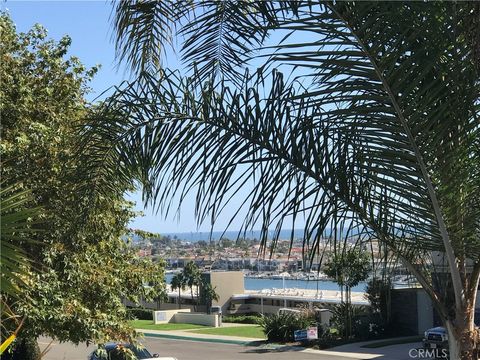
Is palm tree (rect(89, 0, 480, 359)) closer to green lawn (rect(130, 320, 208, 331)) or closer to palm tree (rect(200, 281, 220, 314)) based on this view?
green lawn (rect(130, 320, 208, 331))

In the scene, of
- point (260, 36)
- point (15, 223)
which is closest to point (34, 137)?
point (260, 36)

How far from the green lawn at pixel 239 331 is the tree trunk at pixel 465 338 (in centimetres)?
2295

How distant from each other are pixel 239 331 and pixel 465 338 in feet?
86.1

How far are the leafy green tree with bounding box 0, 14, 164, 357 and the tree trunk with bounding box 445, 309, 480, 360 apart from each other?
492 centimetres

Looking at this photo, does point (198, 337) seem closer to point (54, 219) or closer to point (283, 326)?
point (283, 326)

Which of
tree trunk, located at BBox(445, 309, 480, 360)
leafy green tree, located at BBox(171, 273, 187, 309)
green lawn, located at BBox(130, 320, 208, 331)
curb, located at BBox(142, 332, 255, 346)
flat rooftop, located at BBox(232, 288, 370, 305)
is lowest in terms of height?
curb, located at BBox(142, 332, 255, 346)

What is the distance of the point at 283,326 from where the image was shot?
80.6 feet

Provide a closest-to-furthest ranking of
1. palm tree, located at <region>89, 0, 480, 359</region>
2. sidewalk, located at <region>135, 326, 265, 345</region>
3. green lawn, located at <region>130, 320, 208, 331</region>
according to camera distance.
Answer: palm tree, located at <region>89, 0, 480, 359</region> → sidewalk, located at <region>135, 326, 265, 345</region> → green lawn, located at <region>130, 320, 208, 331</region>

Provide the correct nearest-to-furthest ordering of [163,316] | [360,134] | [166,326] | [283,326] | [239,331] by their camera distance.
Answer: [360,134], [283,326], [239,331], [166,326], [163,316]

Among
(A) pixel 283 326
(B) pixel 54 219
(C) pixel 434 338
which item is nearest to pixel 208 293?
(A) pixel 283 326

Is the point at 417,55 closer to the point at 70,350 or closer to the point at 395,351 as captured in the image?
the point at 395,351

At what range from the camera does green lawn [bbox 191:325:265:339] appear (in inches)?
1094

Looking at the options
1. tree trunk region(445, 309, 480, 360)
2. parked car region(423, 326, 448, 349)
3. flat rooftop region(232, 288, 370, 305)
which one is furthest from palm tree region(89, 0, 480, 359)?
flat rooftop region(232, 288, 370, 305)

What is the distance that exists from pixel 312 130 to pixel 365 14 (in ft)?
2.65
